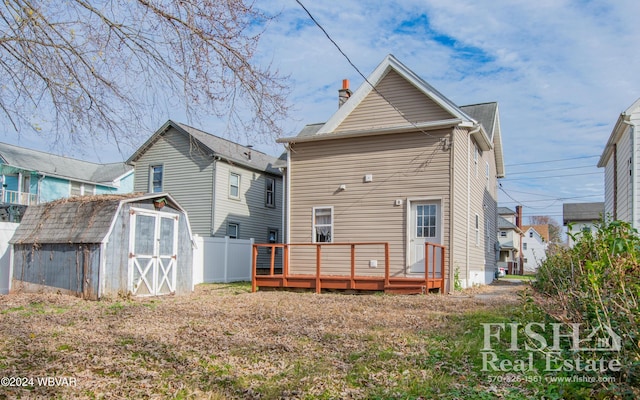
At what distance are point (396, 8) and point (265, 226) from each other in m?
17.0

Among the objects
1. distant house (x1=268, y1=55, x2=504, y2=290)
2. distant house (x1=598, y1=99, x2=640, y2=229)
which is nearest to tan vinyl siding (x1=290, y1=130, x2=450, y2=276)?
distant house (x1=268, y1=55, x2=504, y2=290)

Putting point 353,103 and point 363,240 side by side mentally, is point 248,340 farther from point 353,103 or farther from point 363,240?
point 353,103

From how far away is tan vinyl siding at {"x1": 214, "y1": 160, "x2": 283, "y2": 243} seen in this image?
20.8 m

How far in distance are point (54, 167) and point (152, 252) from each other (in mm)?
12888

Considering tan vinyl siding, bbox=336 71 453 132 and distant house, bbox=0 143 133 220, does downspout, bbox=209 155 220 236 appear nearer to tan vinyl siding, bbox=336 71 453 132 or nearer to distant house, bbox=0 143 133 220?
distant house, bbox=0 143 133 220

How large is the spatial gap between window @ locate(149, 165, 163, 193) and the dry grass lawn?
1340 centimetres

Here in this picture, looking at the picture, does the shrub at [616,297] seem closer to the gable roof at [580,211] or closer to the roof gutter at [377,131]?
the roof gutter at [377,131]

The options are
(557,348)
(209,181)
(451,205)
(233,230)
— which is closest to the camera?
(557,348)

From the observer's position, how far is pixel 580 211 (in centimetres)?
5225

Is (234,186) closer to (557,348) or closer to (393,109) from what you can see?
(393,109)

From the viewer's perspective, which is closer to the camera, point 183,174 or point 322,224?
point 322,224

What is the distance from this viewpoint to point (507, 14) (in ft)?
29.4

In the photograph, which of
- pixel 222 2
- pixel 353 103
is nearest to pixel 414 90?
pixel 353 103

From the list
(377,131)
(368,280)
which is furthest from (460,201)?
(368,280)
